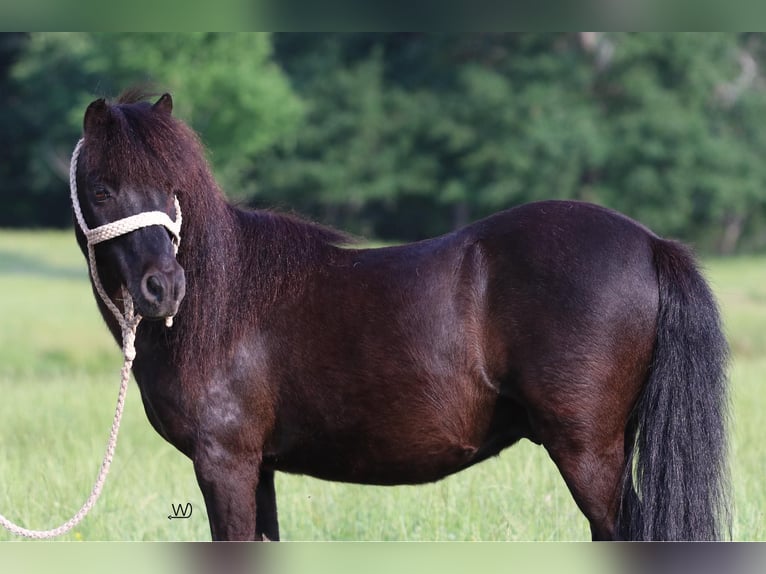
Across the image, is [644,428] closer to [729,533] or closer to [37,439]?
[729,533]

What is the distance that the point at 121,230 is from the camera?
3553 mm

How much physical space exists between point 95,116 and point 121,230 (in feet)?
1.53

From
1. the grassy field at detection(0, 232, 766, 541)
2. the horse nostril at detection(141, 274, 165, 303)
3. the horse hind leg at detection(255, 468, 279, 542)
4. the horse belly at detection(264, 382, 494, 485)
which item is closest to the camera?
the horse nostril at detection(141, 274, 165, 303)

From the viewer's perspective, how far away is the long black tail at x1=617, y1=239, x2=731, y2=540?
3.67 metres

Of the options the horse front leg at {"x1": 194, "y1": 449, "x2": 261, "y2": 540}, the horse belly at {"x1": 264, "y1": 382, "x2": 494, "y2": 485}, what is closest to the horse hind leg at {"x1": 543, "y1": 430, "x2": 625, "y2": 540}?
the horse belly at {"x1": 264, "y1": 382, "x2": 494, "y2": 485}

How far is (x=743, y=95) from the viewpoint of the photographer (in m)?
39.5

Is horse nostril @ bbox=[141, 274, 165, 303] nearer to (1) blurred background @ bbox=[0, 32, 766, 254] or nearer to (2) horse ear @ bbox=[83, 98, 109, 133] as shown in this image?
(2) horse ear @ bbox=[83, 98, 109, 133]

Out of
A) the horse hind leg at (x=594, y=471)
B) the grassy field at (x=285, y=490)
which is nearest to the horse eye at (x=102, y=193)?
the horse hind leg at (x=594, y=471)

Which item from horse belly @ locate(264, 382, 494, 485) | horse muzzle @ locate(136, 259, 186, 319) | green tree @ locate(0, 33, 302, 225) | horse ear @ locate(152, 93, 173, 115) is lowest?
horse belly @ locate(264, 382, 494, 485)

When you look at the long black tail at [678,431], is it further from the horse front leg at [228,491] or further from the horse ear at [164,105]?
the horse ear at [164,105]

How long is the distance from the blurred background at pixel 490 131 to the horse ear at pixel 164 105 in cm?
3105

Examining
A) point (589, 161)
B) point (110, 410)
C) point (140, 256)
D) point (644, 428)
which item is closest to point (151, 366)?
point (140, 256)

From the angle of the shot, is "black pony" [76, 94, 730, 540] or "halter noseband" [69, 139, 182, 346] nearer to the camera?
"halter noseband" [69, 139, 182, 346]

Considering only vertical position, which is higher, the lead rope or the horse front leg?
the lead rope
